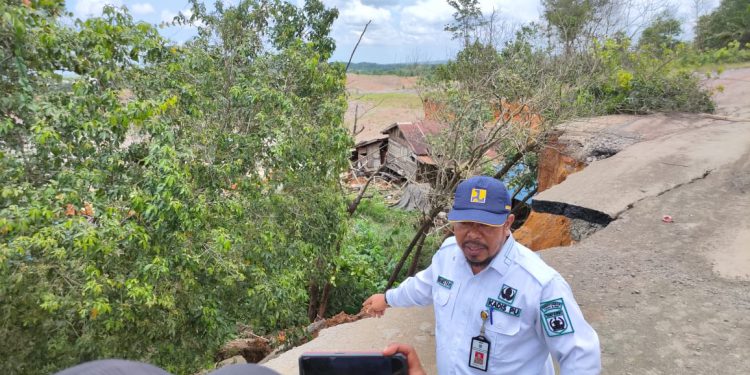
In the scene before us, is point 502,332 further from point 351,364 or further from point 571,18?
point 571,18

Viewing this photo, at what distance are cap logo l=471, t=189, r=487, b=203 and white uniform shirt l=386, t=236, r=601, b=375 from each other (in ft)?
0.64

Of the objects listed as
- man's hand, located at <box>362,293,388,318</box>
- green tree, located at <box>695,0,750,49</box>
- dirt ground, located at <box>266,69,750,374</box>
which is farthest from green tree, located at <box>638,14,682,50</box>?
man's hand, located at <box>362,293,388,318</box>

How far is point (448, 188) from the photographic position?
8.10 metres

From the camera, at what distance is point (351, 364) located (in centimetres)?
184

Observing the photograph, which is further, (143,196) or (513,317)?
(143,196)

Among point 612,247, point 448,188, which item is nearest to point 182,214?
point 612,247

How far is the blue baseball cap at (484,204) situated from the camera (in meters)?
1.95

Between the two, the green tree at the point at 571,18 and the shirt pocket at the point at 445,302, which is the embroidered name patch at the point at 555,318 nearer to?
the shirt pocket at the point at 445,302

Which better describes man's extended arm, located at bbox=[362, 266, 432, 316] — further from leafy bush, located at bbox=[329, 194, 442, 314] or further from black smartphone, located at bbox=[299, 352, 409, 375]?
leafy bush, located at bbox=[329, 194, 442, 314]

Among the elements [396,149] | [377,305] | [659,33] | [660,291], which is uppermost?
[659,33]

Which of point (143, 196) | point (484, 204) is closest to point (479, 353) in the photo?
point (484, 204)

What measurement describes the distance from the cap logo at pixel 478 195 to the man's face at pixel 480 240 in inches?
3.6

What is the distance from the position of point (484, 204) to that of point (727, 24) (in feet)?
91.8

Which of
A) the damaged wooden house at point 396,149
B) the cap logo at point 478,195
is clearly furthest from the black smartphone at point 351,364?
the damaged wooden house at point 396,149
